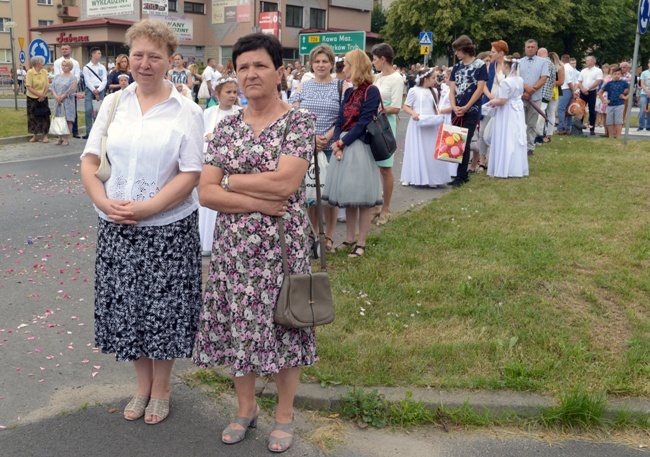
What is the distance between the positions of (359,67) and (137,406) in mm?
4021

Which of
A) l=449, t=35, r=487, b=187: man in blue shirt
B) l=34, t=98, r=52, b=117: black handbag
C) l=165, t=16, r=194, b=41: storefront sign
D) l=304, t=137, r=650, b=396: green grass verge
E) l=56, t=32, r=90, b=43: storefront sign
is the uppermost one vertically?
l=165, t=16, r=194, b=41: storefront sign

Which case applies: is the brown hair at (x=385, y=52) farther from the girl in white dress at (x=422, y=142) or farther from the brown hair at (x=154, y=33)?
the brown hair at (x=154, y=33)

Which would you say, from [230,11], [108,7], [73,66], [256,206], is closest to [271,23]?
[73,66]

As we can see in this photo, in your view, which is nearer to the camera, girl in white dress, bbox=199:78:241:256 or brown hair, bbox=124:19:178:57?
brown hair, bbox=124:19:178:57

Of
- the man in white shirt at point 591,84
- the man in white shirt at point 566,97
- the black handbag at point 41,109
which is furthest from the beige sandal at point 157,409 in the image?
the man in white shirt at point 591,84

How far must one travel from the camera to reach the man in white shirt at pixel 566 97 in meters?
19.5

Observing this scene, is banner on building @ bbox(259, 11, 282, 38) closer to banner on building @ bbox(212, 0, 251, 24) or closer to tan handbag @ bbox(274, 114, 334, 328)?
banner on building @ bbox(212, 0, 251, 24)

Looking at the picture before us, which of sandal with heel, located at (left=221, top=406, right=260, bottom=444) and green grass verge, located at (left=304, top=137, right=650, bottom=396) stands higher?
green grass verge, located at (left=304, top=137, right=650, bottom=396)

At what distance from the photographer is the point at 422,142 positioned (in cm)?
1137

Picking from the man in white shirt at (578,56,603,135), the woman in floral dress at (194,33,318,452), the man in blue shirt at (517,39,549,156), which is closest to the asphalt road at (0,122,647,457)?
the woman in floral dress at (194,33,318,452)

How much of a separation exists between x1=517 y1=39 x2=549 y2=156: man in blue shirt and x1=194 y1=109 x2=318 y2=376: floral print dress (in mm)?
11179

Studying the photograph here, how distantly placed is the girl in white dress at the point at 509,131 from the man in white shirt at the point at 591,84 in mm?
8758

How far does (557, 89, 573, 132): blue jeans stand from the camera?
1962cm

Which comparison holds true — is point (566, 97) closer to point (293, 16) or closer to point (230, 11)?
point (230, 11)
